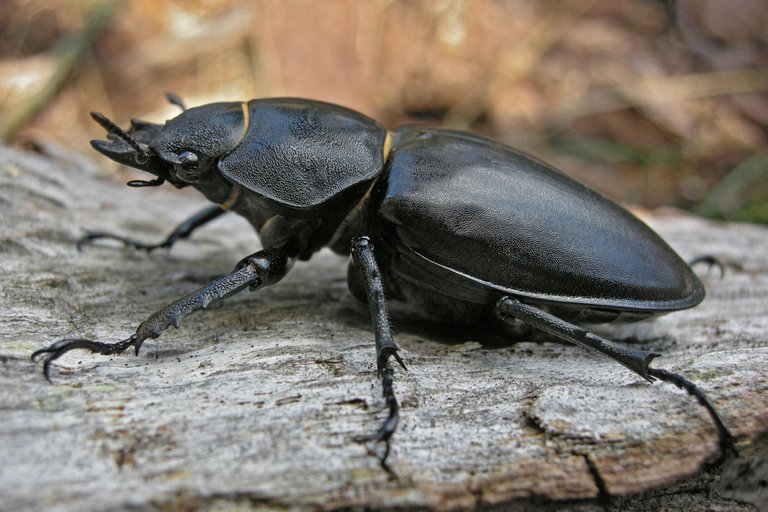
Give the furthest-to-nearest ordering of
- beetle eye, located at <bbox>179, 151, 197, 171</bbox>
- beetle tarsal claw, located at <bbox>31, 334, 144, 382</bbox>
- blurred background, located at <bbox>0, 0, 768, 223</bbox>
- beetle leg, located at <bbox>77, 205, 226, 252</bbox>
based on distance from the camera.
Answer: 1. blurred background, located at <bbox>0, 0, 768, 223</bbox>
2. beetle leg, located at <bbox>77, 205, 226, 252</bbox>
3. beetle eye, located at <bbox>179, 151, 197, 171</bbox>
4. beetle tarsal claw, located at <bbox>31, 334, 144, 382</bbox>

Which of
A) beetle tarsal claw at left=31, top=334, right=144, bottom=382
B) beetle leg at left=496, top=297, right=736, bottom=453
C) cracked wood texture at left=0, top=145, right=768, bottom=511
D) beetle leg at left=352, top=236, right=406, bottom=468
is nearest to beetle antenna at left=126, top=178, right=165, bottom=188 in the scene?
cracked wood texture at left=0, top=145, right=768, bottom=511

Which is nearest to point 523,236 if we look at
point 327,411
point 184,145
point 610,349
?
point 610,349

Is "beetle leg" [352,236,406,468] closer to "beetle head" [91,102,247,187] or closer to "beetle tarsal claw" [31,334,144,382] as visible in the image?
"beetle head" [91,102,247,187]

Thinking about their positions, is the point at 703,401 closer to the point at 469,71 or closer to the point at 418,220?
the point at 418,220

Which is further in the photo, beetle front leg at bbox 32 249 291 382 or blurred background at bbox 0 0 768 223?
blurred background at bbox 0 0 768 223

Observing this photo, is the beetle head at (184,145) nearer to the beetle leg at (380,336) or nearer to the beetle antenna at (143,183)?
the beetle antenna at (143,183)

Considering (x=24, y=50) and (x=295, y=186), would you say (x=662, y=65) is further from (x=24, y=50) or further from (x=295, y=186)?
(x=24, y=50)
